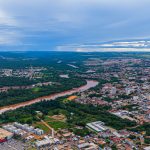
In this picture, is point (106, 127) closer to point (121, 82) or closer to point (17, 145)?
point (17, 145)

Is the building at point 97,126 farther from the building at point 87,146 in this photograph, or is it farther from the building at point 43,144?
the building at point 43,144

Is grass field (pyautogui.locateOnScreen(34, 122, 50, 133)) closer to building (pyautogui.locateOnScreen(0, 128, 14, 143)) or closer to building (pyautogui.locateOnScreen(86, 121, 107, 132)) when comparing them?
building (pyautogui.locateOnScreen(0, 128, 14, 143))

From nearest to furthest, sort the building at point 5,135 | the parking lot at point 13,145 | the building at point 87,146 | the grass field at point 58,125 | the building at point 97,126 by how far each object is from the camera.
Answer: the building at point 87,146 < the parking lot at point 13,145 < the building at point 5,135 < the building at point 97,126 < the grass field at point 58,125

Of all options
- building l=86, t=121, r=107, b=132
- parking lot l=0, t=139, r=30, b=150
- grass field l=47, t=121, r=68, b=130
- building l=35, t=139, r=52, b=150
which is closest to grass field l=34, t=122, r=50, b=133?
grass field l=47, t=121, r=68, b=130

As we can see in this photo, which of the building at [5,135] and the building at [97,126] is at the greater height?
the building at [97,126]

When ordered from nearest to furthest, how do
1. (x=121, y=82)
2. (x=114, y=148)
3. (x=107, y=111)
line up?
1. (x=114, y=148)
2. (x=107, y=111)
3. (x=121, y=82)

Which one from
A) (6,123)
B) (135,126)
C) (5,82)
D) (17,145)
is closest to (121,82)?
(5,82)

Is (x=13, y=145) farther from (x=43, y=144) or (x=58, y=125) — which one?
(x=58, y=125)

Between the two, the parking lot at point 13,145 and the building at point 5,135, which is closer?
the parking lot at point 13,145

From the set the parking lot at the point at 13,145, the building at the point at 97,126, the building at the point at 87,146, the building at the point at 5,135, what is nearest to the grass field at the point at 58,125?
the building at the point at 97,126

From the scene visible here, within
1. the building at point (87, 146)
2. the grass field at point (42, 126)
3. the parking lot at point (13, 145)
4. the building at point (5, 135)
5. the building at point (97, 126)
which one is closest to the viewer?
the building at point (87, 146)

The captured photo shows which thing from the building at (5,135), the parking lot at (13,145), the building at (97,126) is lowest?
the parking lot at (13,145)
